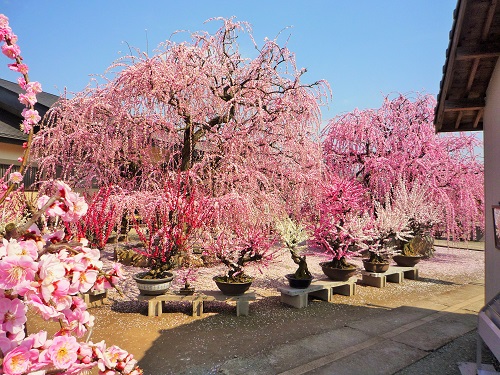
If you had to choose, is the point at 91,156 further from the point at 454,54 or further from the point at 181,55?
the point at 454,54

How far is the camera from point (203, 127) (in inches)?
357

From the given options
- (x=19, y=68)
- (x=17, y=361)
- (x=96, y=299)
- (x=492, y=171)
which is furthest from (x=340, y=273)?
(x=17, y=361)

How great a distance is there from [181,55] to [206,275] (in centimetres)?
592

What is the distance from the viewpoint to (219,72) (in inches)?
350

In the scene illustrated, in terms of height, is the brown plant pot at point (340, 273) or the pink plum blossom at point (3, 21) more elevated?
the pink plum blossom at point (3, 21)

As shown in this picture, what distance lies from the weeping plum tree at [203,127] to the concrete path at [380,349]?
366 cm

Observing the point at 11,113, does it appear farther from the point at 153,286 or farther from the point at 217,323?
the point at 217,323

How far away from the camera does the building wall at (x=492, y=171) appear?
5324mm

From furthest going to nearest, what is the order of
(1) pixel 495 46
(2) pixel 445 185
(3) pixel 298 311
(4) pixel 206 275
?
(2) pixel 445 185, (4) pixel 206 275, (3) pixel 298 311, (1) pixel 495 46

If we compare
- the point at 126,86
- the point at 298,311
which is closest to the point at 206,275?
the point at 298,311

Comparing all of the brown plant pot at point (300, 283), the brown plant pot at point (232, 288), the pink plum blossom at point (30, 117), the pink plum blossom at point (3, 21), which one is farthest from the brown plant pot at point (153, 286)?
the pink plum blossom at point (3, 21)

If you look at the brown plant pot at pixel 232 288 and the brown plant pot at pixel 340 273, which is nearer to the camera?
the brown plant pot at pixel 232 288

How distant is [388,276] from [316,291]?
3.07 metres

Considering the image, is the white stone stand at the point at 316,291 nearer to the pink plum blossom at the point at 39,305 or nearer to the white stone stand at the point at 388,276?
the white stone stand at the point at 388,276
